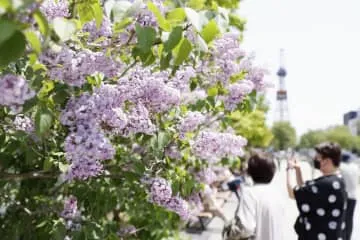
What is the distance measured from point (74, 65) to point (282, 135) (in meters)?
149

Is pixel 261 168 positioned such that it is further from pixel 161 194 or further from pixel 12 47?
pixel 12 47

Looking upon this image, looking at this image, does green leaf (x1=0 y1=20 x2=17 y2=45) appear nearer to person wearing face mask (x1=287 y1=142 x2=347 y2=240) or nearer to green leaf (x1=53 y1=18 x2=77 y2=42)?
green leaf (x1=53 y1=18 x2=77 y2=42)

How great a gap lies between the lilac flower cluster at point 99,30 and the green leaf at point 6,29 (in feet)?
4.65

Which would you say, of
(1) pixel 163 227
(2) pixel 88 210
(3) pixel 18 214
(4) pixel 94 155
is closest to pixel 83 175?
(4) pixel 94 155

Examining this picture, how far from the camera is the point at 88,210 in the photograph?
4617mm

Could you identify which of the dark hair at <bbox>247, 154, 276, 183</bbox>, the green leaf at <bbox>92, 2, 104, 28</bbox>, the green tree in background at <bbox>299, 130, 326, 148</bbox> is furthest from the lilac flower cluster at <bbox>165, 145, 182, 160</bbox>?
the green tree in background at <bbox>299, 130, 326, 148</bbox>

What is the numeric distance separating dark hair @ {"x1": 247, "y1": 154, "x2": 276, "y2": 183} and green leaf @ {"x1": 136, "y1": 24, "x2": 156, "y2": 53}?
2.83 meters

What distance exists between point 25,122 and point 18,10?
1.77 metres

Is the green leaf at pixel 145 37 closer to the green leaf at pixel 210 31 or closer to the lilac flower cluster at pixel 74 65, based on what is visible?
the green leaf at pixel 210 31

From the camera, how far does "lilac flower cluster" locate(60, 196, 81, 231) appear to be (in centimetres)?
403

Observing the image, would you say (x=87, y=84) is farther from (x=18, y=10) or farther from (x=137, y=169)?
(x=18, y=10)

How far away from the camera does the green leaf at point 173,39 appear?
1.93 metres

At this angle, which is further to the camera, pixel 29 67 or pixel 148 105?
pixel 148 105

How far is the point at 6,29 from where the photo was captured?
1.32 meters
